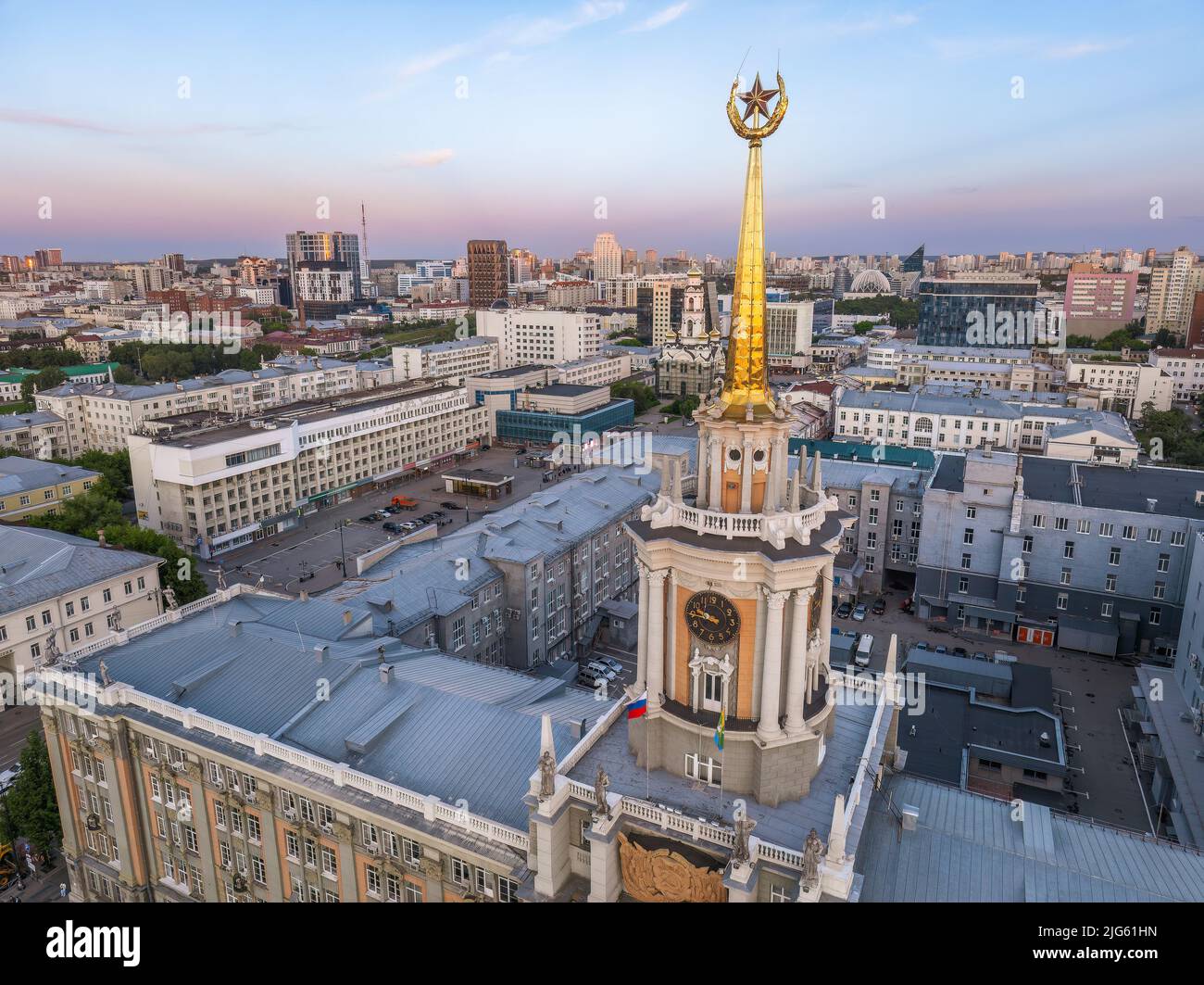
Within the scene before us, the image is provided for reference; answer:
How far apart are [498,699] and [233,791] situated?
11663mm

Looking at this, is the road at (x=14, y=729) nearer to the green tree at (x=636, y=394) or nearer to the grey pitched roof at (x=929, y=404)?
the grey pitched roof at (x=929, y=404)

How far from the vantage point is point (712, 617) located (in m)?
23.6

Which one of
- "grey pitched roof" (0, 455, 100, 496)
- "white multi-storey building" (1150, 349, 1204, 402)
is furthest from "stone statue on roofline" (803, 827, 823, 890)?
"white multi-storey building" (1150, 349, 1204, 402)

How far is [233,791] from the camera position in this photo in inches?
Result: 1297

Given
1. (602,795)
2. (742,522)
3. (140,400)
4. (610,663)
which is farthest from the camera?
(140,400)

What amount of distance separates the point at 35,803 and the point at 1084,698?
6728 centimetres

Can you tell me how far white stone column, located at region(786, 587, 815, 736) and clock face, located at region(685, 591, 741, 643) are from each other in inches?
65.5

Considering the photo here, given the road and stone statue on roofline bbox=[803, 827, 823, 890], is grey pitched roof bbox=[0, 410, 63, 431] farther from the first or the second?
stone statue on roofline bbox=[803, 827, 823, 890]

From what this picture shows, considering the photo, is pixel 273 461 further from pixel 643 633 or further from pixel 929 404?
pixel 929 404

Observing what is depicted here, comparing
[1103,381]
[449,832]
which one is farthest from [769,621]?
[1103,381]

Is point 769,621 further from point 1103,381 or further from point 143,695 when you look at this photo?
point 1103,381

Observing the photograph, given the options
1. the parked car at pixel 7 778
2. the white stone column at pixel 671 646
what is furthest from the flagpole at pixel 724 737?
the parked car at pixel 7 778

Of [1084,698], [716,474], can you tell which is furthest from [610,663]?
[716,474]
